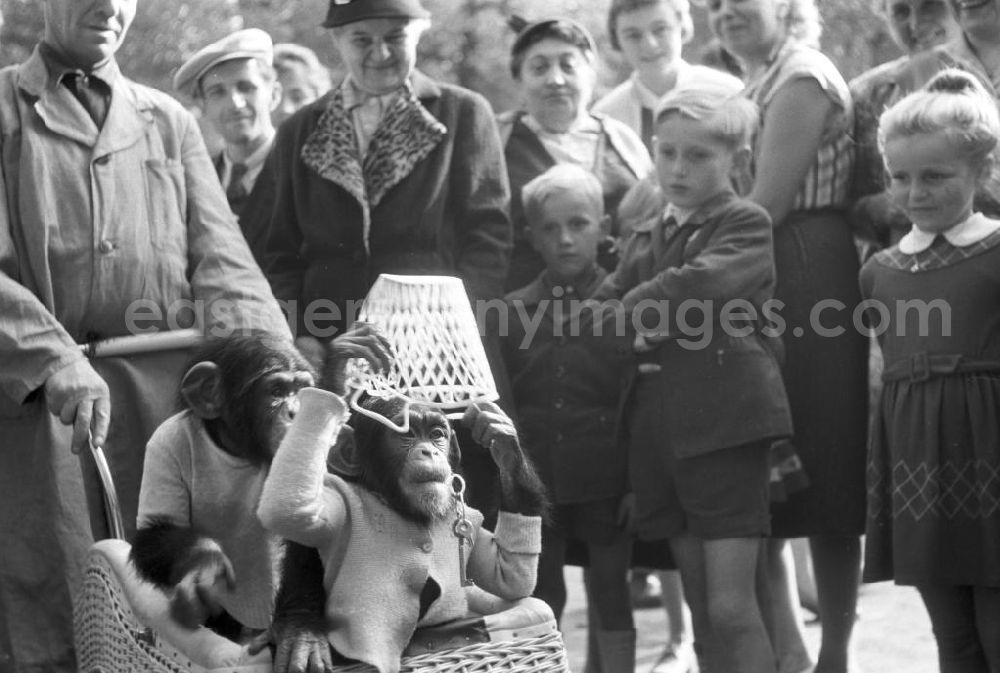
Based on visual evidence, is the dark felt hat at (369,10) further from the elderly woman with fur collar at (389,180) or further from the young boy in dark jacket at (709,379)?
the young boy in dark jacket at (709,379)

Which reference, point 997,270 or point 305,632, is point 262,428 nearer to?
point 305,632

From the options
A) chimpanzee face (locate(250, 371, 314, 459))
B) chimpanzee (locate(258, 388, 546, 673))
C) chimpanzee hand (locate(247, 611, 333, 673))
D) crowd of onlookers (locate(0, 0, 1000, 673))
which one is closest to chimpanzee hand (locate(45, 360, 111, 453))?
crowd of onlookers (locate(0, 0, 1000, 673))

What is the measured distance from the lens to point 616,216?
5.39 m

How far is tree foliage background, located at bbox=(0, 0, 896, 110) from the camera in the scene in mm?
13258

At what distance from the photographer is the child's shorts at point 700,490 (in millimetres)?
4508

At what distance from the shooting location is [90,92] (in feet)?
14.0

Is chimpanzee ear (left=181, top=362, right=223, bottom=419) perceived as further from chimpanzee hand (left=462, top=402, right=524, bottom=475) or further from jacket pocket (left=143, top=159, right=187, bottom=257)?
jacket pocket (left=143, top=159, right=187, bottom=257)

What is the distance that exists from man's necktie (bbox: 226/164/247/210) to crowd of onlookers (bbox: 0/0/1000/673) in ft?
1.45

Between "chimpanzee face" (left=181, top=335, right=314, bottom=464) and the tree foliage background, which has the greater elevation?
the tree foliage background

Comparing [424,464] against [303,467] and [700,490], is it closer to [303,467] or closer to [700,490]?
[303,467]

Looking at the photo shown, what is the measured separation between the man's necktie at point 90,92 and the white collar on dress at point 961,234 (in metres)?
2.05

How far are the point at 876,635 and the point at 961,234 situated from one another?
2004mm

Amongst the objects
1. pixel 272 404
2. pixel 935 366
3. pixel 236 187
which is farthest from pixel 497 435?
pixel 236 187

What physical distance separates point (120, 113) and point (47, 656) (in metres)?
1.32
